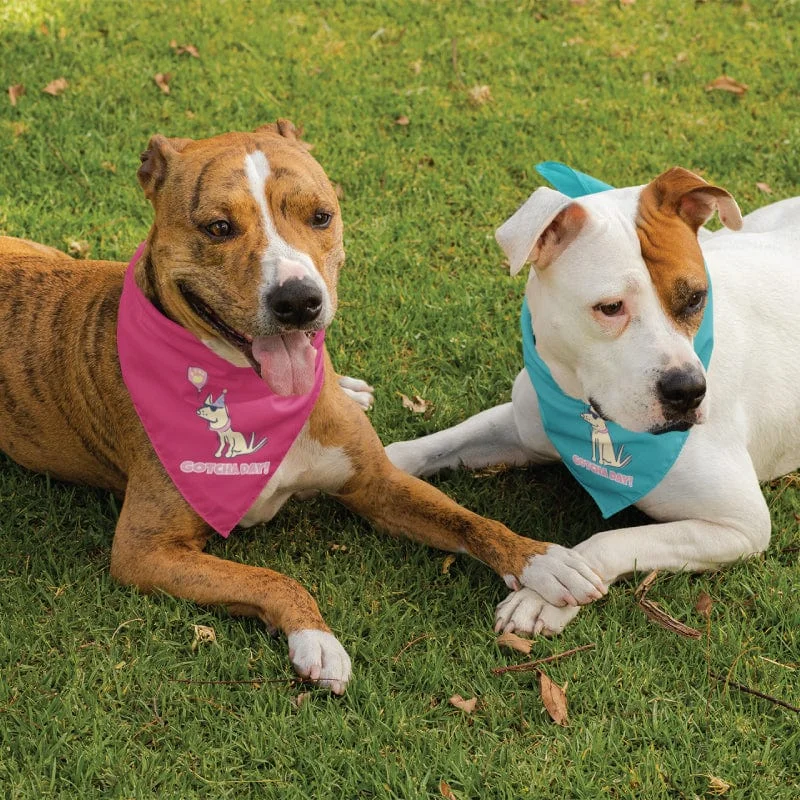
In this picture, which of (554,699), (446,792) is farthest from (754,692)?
(446,792)

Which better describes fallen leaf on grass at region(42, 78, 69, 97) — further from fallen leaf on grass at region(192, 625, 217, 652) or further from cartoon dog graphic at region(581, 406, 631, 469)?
cartoon dog graphic at region(581, 406, 631, 469)

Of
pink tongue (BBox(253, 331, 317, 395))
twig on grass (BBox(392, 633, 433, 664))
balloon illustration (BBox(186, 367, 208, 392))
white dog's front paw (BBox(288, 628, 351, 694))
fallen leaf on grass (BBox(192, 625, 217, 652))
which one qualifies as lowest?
fallen leaf on grass (BBox(192, 625, 217, 652))

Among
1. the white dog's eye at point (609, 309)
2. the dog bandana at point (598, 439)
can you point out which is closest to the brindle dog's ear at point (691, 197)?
the dog bandana at point (598, 439)

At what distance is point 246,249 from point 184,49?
4.80m

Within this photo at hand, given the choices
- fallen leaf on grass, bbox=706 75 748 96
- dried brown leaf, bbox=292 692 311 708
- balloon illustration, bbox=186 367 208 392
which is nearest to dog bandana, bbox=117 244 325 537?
balloon illustration, bbox=186 367 208 392

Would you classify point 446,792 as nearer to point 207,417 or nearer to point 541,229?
point 207,417

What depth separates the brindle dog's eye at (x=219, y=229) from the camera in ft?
11.9

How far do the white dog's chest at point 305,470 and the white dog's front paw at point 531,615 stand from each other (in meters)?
0.85

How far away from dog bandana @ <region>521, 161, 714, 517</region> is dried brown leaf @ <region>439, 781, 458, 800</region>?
4.34 feet

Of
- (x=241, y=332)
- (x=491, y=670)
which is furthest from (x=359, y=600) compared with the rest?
(x=241, y=332)

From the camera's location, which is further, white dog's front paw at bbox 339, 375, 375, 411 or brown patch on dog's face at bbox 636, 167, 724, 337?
white dog's front paw at bbox 339, 375, 375, 411

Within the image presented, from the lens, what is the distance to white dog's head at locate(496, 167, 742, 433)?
3.58 meters

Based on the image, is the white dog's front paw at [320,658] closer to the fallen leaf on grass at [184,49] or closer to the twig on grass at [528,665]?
the twig on grass at [528,665]

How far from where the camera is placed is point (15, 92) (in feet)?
23.8
